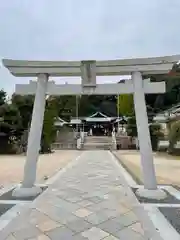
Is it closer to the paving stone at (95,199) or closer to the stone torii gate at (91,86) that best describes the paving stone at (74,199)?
the paving stone at (95,199)

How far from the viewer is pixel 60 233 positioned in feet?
13.4

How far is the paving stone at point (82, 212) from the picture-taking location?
194 inches

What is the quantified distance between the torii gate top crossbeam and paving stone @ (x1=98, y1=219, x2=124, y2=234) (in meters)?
3.55

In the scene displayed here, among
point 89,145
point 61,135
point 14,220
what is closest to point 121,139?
point 89,145

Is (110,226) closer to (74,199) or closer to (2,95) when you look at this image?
(74,199)

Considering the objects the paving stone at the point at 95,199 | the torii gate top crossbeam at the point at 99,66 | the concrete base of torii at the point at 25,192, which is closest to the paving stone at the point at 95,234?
the paving stone at the point at 95,199

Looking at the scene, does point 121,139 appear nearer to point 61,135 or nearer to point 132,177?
point 61,135

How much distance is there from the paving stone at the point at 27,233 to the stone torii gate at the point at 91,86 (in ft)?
8.09

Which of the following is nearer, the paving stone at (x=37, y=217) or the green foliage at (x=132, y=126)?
the paving stone at (x=37, y=217)

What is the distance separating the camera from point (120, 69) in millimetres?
6969

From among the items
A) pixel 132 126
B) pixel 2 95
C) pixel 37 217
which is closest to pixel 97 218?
pixel 37 217

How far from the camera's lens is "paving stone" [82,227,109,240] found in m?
3.92

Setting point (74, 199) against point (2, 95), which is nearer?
point (74, 199)

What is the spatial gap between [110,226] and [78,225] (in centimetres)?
45
